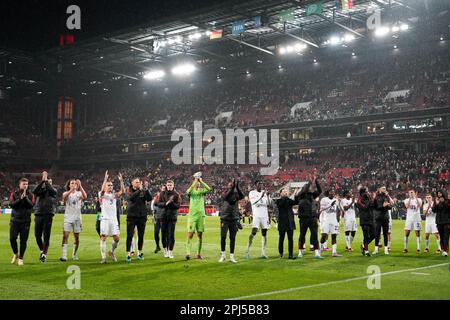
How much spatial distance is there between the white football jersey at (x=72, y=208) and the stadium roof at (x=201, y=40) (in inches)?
1235

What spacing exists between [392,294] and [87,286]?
18.8 ft

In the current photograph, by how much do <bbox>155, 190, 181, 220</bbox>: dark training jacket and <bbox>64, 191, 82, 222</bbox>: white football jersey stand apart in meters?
2.31

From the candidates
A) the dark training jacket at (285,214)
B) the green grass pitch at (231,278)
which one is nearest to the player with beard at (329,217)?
the green grass pitch at (231,278)

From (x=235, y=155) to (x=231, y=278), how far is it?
4844 cm

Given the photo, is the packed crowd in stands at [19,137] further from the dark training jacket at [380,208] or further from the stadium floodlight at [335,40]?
the dark training jacket at [380,208]

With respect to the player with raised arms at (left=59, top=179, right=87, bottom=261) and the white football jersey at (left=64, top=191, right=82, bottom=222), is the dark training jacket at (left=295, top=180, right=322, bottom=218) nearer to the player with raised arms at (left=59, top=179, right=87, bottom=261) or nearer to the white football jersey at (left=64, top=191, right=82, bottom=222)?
the player with raised arms at (left=59, top=179, right=87, bottom=261)

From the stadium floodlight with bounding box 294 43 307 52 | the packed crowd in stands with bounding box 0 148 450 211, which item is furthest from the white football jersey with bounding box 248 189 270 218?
the stadium floodlight with bounding box 294 43 307 52

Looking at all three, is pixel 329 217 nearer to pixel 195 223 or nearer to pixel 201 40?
pixel 195 223

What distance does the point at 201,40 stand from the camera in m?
52.8

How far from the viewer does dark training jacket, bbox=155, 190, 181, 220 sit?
14.8m

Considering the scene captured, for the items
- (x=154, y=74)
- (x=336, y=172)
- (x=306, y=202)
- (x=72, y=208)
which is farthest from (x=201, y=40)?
(x=72, y=208)

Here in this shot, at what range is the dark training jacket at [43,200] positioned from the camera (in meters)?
13.6

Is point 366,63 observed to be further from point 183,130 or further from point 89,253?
point 89,253

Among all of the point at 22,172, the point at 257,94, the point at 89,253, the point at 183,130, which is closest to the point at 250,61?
the point at 257,94
